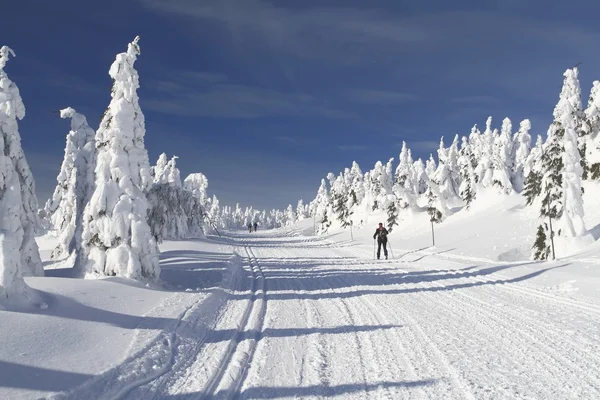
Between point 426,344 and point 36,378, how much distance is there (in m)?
5.39

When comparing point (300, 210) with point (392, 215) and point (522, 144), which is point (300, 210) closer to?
point (522, 144)

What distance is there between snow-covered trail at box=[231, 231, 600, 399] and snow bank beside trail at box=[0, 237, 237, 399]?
199 centimetres

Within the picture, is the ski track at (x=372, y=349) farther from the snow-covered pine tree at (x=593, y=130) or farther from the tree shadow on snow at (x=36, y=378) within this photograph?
the snow-covered pine tree at (x=593, y=130)

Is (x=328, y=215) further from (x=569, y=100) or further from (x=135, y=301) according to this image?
(x=135, y=301)

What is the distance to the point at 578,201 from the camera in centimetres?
2208

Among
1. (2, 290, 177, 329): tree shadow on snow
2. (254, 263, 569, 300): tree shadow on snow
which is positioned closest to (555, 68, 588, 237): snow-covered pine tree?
(254, 263, 569, 300): tree shadow on snow

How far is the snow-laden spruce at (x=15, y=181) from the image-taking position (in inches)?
532

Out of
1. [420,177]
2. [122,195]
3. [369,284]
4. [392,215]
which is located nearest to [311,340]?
[369,284]

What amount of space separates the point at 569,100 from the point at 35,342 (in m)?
24.9

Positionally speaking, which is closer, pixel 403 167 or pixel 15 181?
pixel 15 181

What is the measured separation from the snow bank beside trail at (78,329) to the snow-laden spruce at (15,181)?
3912mm

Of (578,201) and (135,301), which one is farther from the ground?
(578,201)

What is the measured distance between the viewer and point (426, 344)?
6891mm

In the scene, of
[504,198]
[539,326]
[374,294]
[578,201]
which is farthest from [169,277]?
[504,198]
